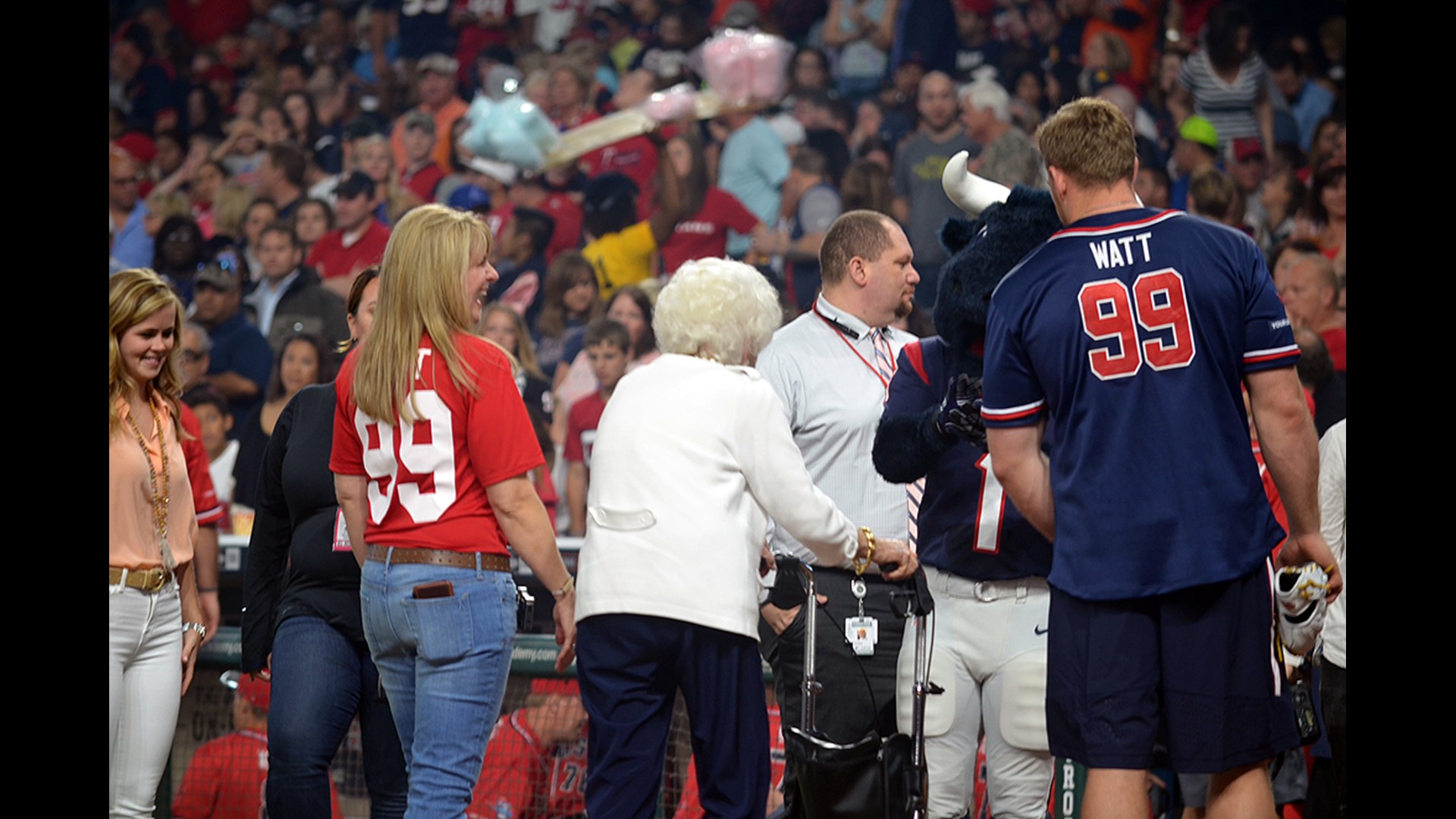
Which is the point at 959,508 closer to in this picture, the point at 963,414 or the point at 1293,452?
the point at 963,414

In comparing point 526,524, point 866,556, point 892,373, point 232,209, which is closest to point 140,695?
point 526,524

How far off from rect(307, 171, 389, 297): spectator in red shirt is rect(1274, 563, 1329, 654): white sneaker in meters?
6.66

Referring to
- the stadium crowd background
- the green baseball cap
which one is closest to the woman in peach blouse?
the stadium crowd background

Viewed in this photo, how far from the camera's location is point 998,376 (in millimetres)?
3016

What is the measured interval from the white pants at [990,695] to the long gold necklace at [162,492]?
1.91 m

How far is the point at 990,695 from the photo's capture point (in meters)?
3.48

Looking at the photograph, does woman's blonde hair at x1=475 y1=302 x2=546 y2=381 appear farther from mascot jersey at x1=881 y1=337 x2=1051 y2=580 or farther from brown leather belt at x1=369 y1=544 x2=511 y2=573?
brown leather belt at x1=369 y1=544 x2=511 y2=573

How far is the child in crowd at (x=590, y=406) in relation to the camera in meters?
7.17

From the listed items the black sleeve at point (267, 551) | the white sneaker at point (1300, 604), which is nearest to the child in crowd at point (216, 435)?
the black sleeve at point (267, 551)

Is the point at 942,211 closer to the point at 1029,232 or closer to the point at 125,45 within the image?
the point at 1029,232

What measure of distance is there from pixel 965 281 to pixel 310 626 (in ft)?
6.00

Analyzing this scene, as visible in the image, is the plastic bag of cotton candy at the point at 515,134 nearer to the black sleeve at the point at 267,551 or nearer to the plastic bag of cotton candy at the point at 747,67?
the plastic bag of cotton candy at the point at 747,67
